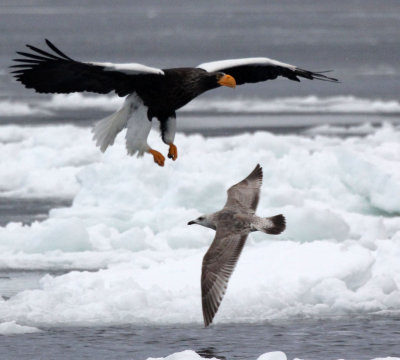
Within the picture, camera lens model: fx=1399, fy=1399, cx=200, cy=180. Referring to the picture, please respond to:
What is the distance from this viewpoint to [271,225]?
27.7 feet

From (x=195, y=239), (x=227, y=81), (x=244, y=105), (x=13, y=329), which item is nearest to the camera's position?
(x=227, y=81)

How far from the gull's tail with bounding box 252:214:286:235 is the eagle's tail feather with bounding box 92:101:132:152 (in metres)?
1.06

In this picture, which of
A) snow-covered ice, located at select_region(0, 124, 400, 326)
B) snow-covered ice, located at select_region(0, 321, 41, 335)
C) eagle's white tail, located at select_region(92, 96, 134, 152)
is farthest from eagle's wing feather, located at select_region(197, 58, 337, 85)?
snow-covered ice, located at select_region(0, 321, 41, 335)

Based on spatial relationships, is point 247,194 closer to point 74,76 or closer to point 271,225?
point 271,225

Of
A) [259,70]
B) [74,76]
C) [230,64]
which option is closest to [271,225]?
[230,64]

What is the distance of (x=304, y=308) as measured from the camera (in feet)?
36.6

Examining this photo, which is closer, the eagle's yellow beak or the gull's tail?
the eagle's yellow beak

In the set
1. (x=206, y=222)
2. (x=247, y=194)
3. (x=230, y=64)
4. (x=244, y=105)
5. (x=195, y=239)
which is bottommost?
(x=206, y=222)

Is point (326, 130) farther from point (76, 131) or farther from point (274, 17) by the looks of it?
point (274, 17)

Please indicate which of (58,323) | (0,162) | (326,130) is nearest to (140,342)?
(58,323)

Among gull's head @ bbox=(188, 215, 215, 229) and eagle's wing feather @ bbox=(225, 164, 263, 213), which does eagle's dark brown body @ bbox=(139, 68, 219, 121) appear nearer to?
gull's head @ bbox=(188, 215, 215, 229)

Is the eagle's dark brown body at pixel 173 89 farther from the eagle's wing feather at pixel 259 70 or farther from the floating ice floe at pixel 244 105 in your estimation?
the floating ice floe at pixel 244 105

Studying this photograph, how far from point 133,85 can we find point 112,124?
0.31 meters

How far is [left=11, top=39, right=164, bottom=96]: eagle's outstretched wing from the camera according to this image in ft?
27.8
